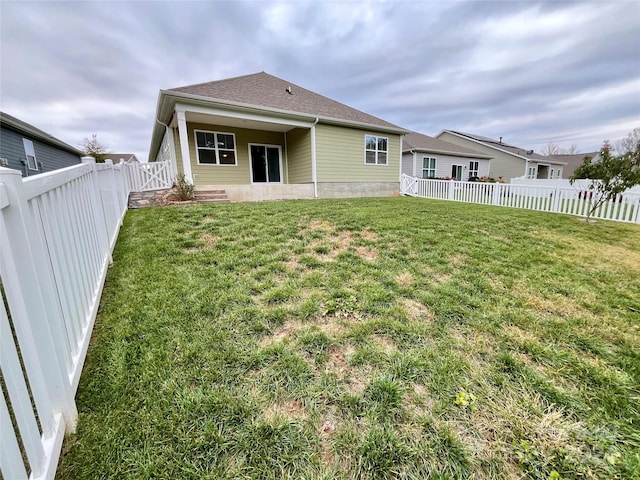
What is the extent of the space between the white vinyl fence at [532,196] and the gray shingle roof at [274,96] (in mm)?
3662

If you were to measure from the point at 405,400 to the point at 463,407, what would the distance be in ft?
1.08

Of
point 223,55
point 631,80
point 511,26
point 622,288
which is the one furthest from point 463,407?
point 631,80

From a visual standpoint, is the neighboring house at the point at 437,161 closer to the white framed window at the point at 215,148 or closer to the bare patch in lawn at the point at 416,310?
the white framed window at the point at 215,148

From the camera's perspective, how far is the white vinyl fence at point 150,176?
8.92 metres

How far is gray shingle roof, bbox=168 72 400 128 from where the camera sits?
936cm

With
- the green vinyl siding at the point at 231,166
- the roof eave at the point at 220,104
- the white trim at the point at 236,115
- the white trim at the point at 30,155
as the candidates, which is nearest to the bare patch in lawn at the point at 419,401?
the roof eave at the point at 220,104

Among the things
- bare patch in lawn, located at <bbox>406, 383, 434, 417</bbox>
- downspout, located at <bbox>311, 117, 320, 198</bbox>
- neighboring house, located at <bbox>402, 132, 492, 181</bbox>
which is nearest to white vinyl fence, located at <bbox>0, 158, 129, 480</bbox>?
bare patch in lawn, located at <bbox>406, 383, 434, 417</bbox>

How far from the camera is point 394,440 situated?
1374 millimetres

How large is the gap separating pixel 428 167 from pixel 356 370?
2009 cm

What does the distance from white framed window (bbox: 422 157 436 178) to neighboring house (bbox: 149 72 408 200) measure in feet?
20.2

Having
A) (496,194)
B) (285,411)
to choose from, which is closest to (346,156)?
(496,194)

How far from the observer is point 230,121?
33.1 ft

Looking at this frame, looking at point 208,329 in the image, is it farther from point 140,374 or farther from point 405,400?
point 405,400

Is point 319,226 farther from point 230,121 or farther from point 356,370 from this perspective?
point 230,121
